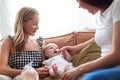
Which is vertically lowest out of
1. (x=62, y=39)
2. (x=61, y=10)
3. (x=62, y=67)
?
(x=62, y=67)

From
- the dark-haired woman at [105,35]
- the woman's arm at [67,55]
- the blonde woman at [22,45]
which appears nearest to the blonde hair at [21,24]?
the blonde woman at [22,45]

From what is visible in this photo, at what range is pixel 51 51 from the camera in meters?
2.46

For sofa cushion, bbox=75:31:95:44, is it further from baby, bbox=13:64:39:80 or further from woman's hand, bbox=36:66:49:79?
baby, bbox=13:64:39:80

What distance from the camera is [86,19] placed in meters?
3.01

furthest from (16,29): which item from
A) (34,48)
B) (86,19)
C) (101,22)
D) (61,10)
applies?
(101,22)

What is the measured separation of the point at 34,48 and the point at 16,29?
0.27 metres

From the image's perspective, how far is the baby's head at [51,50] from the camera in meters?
2.45

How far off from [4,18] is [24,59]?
28.2 inches

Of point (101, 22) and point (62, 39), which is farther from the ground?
point (101, 22)

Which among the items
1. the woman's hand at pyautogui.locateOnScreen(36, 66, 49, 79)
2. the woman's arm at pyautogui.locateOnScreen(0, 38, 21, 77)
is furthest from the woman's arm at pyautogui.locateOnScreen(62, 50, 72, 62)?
the woman's arm at pyautogui.locateOnScreen(0, 38, 21, 77)

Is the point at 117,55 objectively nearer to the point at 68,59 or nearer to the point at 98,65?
the point at 98,65

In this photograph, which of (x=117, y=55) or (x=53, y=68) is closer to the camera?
(x=117, y=55)

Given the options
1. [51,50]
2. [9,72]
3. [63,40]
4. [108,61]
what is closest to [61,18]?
[63,40]

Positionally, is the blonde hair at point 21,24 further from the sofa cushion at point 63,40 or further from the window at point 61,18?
the window at point 61,18
